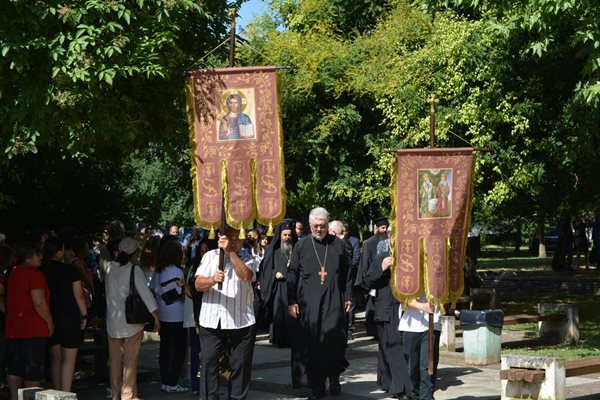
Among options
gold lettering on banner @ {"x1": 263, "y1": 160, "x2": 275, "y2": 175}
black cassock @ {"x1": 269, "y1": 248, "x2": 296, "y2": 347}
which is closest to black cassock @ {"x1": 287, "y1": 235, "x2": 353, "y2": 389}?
gold lettering on banner @ {"x1": 263, "y1": 160, "x2": 275, "y2": 175}

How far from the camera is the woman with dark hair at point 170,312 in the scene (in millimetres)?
12812

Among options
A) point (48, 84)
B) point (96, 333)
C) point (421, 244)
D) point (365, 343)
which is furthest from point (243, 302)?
point (365, 343)

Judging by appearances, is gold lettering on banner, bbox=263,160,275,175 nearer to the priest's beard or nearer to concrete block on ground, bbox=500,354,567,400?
concrete block on ground, bbox=500,354,567,400

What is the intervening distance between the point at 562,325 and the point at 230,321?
9005mm

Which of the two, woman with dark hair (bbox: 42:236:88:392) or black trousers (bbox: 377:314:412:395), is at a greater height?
woman with dark hair (bbox: 42:236:88:392)

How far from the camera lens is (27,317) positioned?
11.0 meters

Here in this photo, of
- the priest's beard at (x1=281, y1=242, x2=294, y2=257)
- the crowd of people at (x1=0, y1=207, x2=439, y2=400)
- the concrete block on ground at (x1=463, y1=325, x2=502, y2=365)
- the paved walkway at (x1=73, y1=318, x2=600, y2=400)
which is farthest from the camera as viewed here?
the priest's beard at (x1=281, y1=242, x2=294, y2=257)

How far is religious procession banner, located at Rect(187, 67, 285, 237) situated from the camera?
10406 mm

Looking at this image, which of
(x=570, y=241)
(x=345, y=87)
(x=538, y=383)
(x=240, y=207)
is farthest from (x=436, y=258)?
(x=570, y=241)

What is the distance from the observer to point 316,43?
2597cm

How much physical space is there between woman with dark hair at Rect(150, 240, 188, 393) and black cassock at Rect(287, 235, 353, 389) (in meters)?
1.36

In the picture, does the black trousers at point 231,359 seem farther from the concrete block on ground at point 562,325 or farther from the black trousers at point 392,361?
the concrete block on ground at point 562,325

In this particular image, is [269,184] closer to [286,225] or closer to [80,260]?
[80,260]

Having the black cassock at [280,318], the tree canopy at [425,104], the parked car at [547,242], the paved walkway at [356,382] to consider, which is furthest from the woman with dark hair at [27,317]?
the parked car at [547,242]
